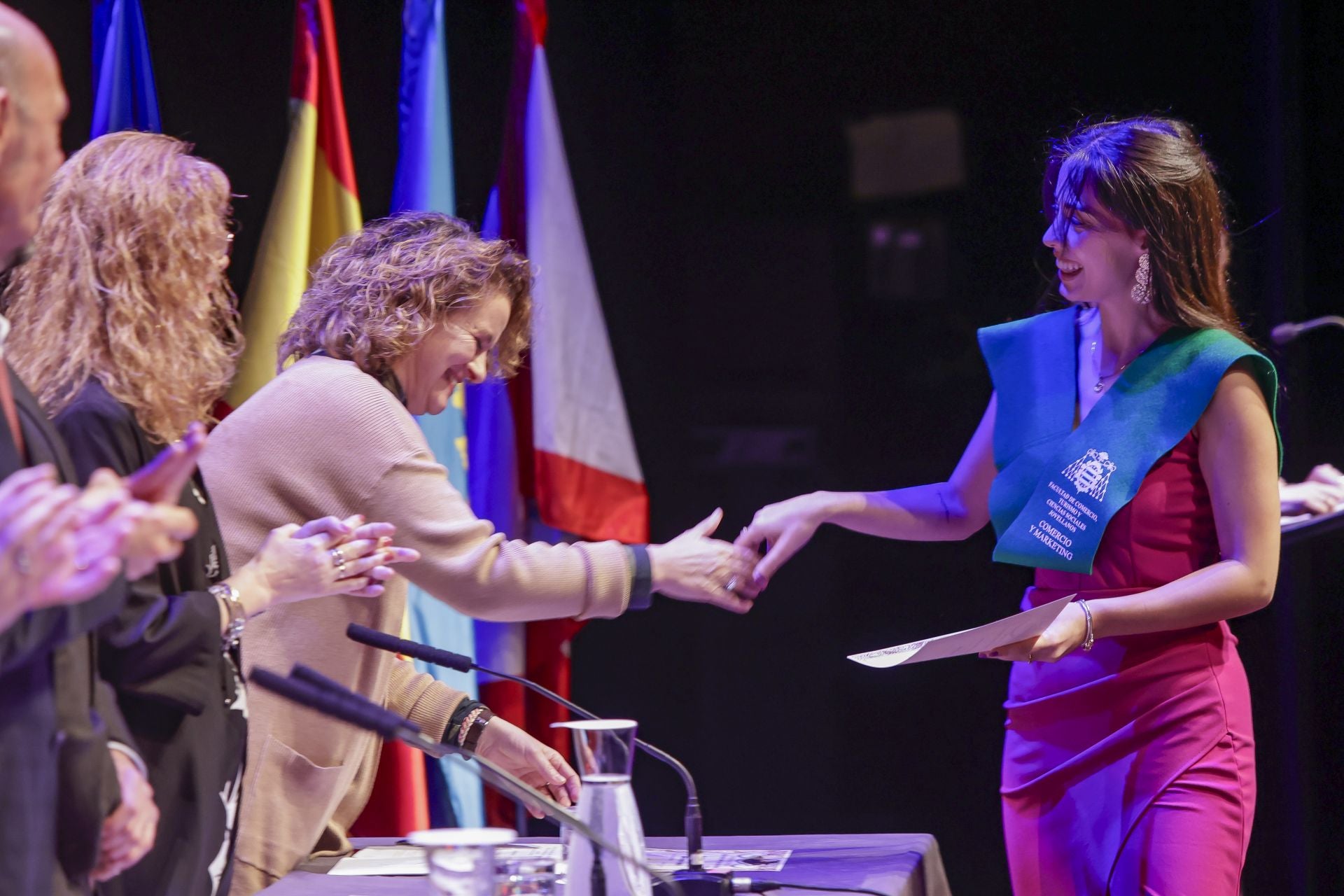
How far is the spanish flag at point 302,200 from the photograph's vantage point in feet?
9.87

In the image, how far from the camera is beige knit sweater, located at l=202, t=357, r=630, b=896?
5.68ft

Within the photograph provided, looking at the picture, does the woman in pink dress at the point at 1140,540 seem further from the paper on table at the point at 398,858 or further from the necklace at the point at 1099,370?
the paper on table at the point at 398,858

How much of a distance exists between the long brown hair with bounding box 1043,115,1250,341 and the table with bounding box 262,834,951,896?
84 centimetres

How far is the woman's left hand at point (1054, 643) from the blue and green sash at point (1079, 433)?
0.35 ft

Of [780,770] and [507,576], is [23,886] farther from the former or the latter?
[780,770]

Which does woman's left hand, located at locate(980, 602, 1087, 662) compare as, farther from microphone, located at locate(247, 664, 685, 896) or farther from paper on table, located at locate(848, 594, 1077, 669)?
microphone, located at locate(247, 664, 685, 896)

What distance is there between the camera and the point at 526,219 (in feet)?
10.3

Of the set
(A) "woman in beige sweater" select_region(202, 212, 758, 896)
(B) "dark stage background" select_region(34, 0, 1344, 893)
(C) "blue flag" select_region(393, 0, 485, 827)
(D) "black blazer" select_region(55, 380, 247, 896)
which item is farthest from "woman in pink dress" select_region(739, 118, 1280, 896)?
(C) "blue flag" select_region(393, 0, 485, 827)

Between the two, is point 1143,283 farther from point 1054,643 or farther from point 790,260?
point 790,260

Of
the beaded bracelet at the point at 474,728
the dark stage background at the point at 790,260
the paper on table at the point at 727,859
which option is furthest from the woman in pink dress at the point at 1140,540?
the dark stage background at the point at 790,260

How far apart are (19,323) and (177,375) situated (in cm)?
19

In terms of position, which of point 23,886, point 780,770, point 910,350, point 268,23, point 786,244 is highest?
point 268,23

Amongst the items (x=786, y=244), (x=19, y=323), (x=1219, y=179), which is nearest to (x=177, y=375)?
(x=19, y=323)

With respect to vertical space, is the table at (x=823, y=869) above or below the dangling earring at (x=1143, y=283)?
below
